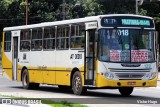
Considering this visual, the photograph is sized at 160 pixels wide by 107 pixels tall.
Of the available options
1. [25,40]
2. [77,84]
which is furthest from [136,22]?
[25,40]

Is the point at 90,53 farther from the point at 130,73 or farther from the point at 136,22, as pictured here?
the point at 136,22

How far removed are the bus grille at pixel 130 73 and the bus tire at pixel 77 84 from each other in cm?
176

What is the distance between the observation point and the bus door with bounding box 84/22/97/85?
20.4m

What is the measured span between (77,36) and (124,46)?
2.40 m

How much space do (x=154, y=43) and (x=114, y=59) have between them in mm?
1794

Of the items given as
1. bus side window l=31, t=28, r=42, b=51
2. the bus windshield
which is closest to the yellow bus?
the bus windshield

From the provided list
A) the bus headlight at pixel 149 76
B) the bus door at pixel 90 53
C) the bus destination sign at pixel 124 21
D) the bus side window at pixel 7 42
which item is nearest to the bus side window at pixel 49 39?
the bus door at pixel 90 53

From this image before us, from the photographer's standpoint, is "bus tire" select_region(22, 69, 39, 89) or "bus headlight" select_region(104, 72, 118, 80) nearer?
"bus headlight" select_region(104, 72, 118, 80)

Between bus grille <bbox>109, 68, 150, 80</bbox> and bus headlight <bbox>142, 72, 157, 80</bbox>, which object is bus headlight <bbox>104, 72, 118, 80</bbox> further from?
bus headlight <bbox>142, 72, 157, 80</bbox>

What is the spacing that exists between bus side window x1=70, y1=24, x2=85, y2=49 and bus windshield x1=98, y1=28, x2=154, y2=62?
1.36 meters

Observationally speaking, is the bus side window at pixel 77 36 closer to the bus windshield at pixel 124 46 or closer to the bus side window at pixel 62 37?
the bus side window at pixel 62 37

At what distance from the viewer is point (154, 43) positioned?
2050cm

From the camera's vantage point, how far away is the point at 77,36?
21.6m

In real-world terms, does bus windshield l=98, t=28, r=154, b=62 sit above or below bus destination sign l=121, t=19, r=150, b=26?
below
